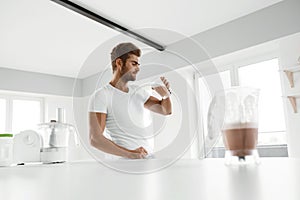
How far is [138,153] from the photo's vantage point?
0.51 metres

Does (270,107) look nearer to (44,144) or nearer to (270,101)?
(270,101)

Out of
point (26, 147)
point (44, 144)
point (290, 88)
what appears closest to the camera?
Result: point (26, 147)

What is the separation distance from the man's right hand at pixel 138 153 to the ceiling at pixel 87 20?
5.40 ft

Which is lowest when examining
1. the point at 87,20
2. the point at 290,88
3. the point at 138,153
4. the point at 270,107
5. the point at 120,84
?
the point at 138,153

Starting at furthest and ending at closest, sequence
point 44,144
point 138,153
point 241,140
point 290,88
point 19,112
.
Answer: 1. point 19,112
2. point 290,88
3. point 44,144
4. point 138,153
5. point 241,140

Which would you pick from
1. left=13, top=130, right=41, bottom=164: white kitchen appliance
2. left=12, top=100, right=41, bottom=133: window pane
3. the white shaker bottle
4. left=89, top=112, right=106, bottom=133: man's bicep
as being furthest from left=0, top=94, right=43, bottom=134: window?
left=89, top=112, right=106, bottom=133: man's bicep

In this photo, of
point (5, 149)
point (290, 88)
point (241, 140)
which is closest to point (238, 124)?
point (241, 140)

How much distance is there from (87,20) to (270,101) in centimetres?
176

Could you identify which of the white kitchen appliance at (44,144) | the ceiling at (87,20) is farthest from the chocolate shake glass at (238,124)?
the ceiling at (87,20)

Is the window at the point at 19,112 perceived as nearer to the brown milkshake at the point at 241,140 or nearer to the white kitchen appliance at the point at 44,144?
the white kitchen appliance at the point at 44,144

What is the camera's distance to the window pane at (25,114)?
378 cm

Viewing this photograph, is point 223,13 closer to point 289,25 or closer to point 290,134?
point 289,25

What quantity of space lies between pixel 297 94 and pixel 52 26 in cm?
211

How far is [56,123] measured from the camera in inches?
51.4
